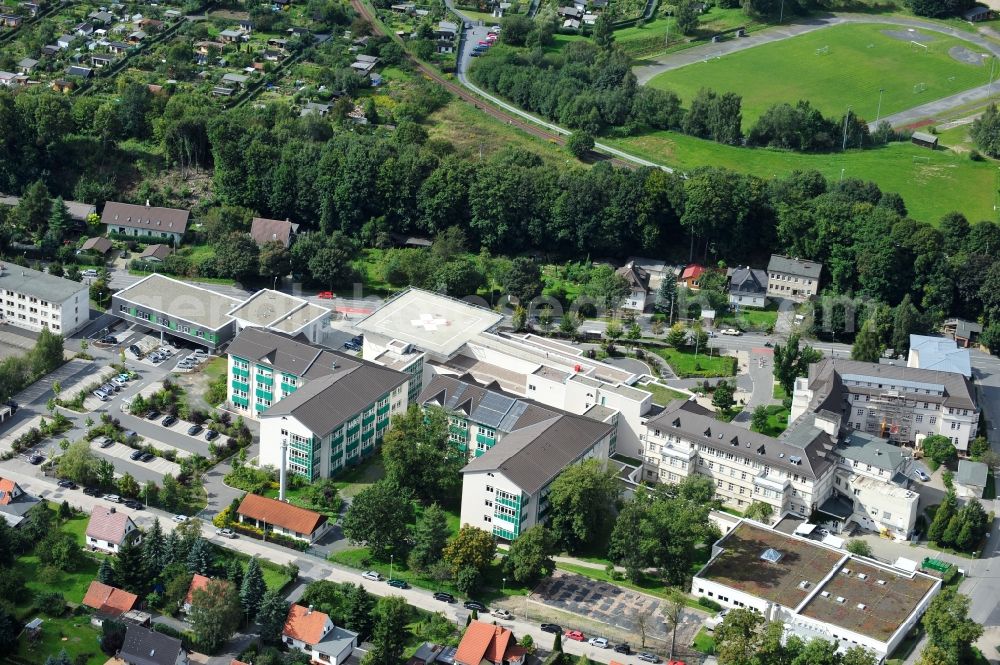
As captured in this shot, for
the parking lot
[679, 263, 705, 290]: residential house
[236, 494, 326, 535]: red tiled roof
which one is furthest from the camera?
[679, 263, 705, 290]: residential house

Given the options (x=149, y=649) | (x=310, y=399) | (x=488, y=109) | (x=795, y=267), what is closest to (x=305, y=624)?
(x=149, y=649)

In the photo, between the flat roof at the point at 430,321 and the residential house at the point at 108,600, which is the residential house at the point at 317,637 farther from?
the flat roof at the point at 430,321

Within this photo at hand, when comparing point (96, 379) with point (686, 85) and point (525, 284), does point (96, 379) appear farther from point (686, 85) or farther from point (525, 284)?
point (686, 85)

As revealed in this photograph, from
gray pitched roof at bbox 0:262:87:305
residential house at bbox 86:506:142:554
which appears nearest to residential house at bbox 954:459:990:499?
residential house at bbox 86:506:142:554

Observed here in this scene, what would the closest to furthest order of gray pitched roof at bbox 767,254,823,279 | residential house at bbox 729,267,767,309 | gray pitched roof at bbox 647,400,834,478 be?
gray pitched roof at bbox 647,400,834,478 < residential house at bbox 729,267,767,309 < gray pitched roof at bbox 767,254,823,279

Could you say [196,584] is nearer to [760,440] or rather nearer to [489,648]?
[489,648]

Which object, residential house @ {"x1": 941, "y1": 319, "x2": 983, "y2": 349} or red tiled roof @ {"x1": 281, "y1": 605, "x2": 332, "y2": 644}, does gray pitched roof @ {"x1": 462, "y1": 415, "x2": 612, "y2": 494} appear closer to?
red tiled roof @ {"x1": 281, "y1": 605, "x2": 332, "y2": 644}
